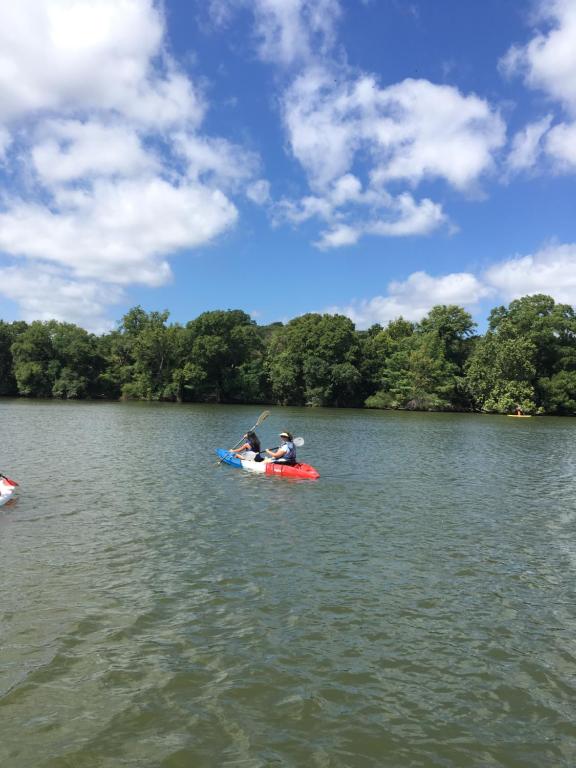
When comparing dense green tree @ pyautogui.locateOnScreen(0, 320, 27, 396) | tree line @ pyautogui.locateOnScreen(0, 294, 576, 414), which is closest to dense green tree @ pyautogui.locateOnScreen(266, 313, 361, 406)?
tree line @ pyautogui.locateOnScreen(0, 294, 576, 414)

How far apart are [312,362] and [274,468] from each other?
6265 centimetres

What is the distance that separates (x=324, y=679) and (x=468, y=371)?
3095 inches

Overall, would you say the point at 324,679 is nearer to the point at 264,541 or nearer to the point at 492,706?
the point at 492,706

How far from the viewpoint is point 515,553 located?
1217 cm

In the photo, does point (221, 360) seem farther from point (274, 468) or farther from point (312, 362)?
point (274, 468)

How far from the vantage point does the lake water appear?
5.64m

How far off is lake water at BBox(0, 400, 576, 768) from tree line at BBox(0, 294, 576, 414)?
64.8m

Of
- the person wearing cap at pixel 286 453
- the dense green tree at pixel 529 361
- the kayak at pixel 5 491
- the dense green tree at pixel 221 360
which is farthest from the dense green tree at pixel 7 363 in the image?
the kayak at pixel 5 491

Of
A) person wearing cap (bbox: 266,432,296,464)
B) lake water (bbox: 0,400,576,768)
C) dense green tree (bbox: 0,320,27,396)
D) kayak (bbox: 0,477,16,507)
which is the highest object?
dense green tree (bbox: 0,320,27,396)

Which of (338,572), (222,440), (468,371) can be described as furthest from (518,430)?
(338,572)

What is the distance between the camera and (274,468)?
21469 millimetres

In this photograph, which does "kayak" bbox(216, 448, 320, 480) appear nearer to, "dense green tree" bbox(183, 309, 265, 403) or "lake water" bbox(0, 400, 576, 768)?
"lake water" bbox(0, 400, 576, 768)

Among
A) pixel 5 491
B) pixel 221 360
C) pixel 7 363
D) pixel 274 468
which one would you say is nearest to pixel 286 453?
pixel 274 468

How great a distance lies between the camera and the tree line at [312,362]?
7856cm
